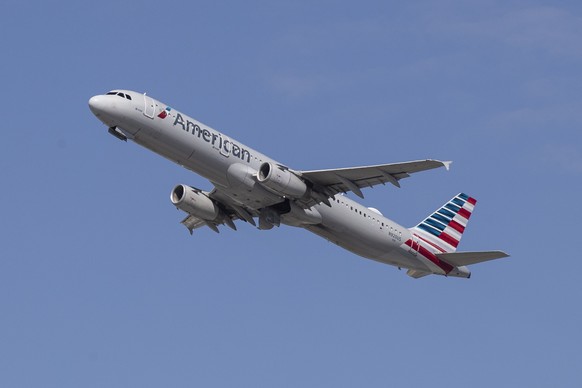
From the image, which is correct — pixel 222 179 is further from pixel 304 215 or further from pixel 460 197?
pixel 460 197

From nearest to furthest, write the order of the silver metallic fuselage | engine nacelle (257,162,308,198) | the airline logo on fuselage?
the silver metallic fuselage
the airline logo on fuselage
engine nacelle (257,162,308,198)

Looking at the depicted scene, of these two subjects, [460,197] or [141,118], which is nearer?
[141,118]

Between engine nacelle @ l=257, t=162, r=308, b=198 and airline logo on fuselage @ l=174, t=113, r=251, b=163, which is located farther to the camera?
engine nacelle @ l=257, t=162, r=308, b=198

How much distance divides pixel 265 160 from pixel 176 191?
269 inches

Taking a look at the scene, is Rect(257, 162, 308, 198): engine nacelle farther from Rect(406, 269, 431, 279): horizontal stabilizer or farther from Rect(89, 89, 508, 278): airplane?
Rect(406, 269, 431, 279): horizontal stabilizer

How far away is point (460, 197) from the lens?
232ft

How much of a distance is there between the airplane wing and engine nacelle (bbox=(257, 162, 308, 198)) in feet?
2.92

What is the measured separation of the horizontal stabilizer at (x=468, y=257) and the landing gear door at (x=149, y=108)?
1939cm

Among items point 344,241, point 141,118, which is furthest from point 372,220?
point 141,118

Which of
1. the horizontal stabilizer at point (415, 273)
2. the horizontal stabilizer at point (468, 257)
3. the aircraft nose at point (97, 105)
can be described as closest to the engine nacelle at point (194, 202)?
the aircraft nose at point (97, 105)

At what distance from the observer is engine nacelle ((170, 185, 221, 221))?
62.0 metres

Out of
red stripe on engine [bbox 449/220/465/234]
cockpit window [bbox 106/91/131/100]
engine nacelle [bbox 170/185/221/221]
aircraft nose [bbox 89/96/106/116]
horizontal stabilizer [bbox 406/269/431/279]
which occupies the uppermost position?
red stripe on engine [bbox 449/220/465/234]

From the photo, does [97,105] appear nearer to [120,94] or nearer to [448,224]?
[120,94]

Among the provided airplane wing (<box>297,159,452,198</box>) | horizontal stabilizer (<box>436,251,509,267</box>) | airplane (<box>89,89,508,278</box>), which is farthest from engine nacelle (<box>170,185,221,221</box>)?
horizontal stabilizer (<box>436,251,509,267</box>)
